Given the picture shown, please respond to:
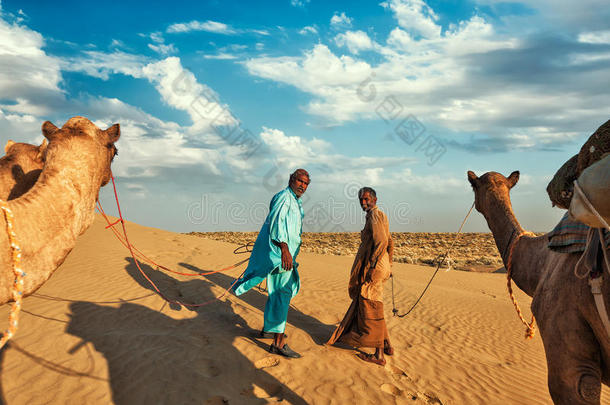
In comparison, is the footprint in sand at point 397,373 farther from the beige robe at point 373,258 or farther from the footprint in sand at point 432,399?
the beige robe at point 373,258

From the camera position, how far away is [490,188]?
17.0ft

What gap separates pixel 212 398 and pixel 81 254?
33.8ft

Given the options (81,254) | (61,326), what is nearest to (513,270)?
(61,326)

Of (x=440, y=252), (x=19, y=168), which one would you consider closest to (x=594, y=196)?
(x=19, y=168)

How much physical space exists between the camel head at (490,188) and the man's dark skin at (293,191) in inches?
101

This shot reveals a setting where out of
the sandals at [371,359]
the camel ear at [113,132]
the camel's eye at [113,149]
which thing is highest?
the camel ear at [113,132]

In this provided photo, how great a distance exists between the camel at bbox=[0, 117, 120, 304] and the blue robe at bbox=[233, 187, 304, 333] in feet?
10.00

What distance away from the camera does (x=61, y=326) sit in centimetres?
685

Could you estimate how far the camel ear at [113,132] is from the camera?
131 inches

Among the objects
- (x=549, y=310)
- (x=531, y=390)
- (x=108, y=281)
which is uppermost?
(x=549, y=310)

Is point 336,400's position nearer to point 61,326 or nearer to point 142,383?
point 142,383

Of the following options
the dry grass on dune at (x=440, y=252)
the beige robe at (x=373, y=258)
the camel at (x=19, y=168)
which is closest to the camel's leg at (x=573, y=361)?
the beige robe at (x=373, y=258)

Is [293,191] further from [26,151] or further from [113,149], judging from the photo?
[26,151]

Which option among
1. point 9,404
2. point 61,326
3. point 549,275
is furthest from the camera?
point 61,326
